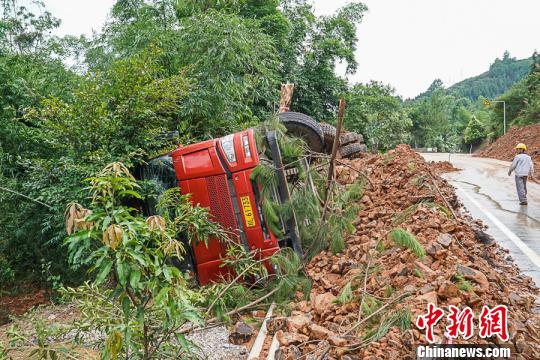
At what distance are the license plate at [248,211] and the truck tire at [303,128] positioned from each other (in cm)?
208

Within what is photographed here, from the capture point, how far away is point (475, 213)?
8914mm

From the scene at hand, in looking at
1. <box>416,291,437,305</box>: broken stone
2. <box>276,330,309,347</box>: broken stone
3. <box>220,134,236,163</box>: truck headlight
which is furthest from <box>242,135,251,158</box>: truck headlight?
<box>416,291,437,305</box>: broken stone

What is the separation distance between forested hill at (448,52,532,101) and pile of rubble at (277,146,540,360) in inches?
5320

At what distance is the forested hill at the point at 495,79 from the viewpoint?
13212cm

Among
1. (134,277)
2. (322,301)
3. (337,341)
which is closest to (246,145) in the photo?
(322,301)

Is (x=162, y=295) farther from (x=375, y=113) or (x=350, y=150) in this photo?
(x=375, y=113)

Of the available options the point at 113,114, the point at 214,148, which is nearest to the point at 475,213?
the point at 214,148

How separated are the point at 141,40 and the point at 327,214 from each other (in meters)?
6.38

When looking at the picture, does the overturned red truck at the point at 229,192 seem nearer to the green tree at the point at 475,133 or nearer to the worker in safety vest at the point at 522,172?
the worker in safety vest at the point at 522,172

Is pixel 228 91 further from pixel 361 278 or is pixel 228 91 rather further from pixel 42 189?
pixel 361 278

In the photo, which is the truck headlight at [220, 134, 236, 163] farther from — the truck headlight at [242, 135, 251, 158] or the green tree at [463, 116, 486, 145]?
the green tree at [463, 116, 486, 145]

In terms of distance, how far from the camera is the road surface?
621 cm

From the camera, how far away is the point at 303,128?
747 cm

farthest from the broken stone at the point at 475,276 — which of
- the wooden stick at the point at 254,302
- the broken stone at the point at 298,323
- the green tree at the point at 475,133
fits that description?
the green tree at the point at 475,133
